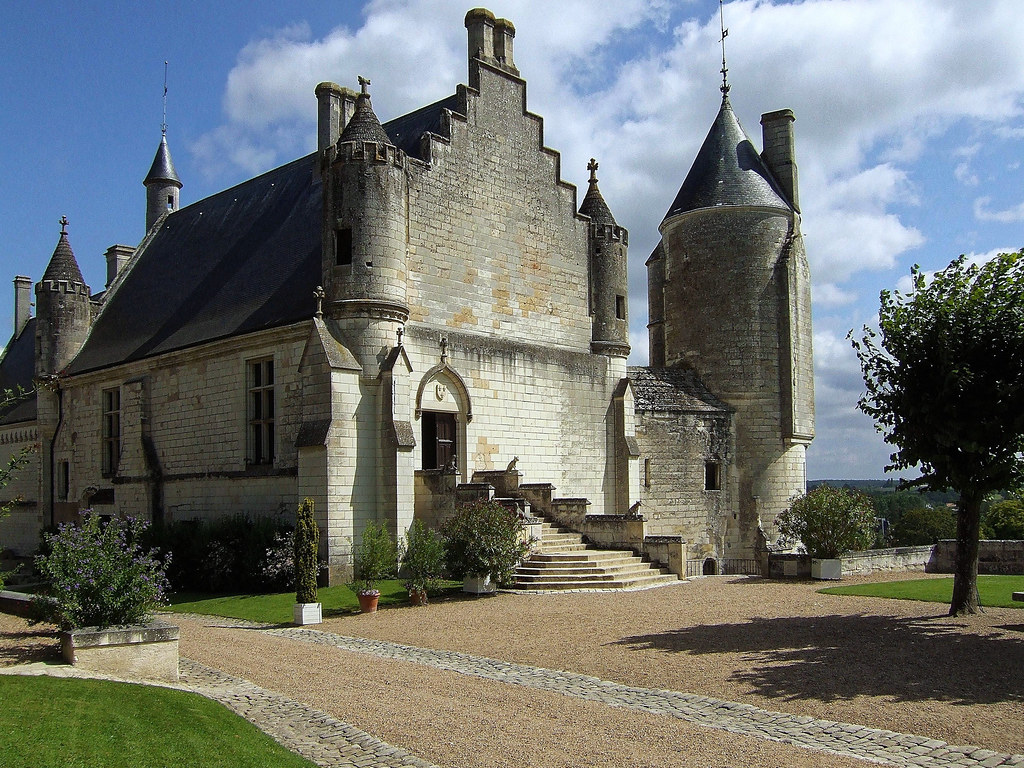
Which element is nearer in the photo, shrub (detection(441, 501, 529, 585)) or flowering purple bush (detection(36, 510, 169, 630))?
flowering purple bush (detection(36, 510, 169, 630))

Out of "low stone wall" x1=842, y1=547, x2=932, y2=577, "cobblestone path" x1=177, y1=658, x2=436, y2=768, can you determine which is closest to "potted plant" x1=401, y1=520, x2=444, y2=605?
"cobblestone path" x1=177, y1=658, x2=436, y2=768

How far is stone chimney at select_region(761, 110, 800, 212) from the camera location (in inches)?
1134

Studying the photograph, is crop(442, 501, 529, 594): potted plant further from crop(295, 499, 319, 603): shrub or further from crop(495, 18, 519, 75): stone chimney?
crop(495, 18, 519, 75): stone chimney

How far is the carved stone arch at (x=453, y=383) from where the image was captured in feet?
70.2

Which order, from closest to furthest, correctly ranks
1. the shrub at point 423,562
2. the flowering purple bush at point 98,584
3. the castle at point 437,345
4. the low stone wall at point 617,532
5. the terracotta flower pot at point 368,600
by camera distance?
the flowering purple bush at point 98,584, the terracotta flower pot at point 368,600, the shrub at point 423,562, the castle at point 437,345, the low stone wall at point 617,532

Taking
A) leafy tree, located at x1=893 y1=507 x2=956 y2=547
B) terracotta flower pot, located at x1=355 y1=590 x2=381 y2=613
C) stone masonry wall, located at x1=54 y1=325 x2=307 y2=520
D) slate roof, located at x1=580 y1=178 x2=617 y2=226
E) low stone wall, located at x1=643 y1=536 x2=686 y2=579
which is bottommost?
leafy tree, located at x1=893 y1=507 x2=956 y2=547

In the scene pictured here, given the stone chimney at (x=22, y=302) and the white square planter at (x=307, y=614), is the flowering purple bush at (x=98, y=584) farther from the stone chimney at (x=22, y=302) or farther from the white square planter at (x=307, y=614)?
the stone chimney at (x=22, y=302)

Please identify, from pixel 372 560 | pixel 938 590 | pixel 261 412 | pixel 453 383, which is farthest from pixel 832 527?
pixel 261 412

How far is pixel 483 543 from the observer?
1759cm

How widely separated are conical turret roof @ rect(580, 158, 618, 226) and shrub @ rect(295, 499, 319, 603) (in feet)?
45.8

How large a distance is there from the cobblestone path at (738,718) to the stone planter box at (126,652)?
2.50 metres

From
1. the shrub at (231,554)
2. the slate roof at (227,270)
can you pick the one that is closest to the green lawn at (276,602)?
the shrub at (231,554)

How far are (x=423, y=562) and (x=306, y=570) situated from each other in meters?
2.46

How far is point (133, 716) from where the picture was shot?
7.99m
